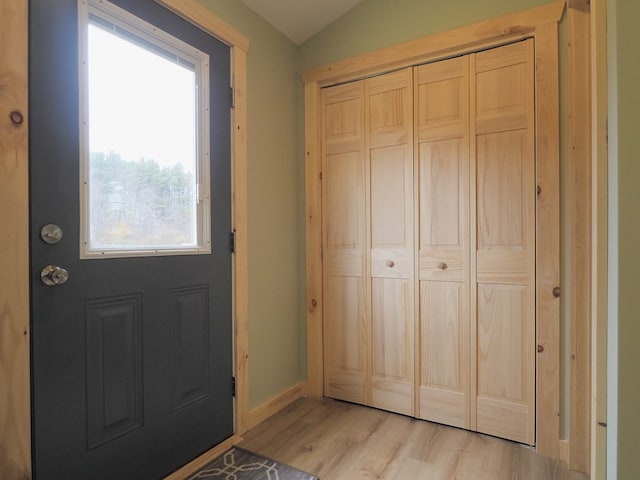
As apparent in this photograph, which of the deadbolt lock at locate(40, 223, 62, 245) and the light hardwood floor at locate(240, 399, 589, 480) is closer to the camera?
the deadbolt lock at locate(40, 223, 62, 245)

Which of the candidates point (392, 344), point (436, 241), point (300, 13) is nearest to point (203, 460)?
Result: point (392, 344)

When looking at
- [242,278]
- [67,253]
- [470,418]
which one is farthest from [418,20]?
[470,418]

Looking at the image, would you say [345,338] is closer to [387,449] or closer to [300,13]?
[387,449]

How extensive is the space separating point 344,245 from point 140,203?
1.27m

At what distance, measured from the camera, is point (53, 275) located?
120 centimetres

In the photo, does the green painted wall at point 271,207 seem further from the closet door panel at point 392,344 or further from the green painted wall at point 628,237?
the green painted wall at point 628,237

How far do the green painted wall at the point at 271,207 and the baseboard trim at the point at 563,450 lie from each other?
1466mm

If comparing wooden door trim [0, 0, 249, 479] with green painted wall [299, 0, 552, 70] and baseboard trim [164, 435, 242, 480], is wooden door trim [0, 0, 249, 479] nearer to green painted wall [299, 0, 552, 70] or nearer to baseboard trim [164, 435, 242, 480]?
baseboard trim [164, 435, 242, 480]

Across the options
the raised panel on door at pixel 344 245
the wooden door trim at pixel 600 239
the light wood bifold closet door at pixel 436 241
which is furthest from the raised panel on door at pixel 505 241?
the wooden door trim at pixel 600 239

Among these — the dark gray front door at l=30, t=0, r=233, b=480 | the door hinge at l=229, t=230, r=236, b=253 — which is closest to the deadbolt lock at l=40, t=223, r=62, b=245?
the dark gray front door at l=30, t=0, r=233, b=480

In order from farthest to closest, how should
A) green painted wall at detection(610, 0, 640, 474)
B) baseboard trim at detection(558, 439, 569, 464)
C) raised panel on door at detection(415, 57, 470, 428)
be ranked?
raised panel on door at detection(415, 57, 470, 428)
baseboard trim at detection(558, 439, 569, 464)
green painted wall at detection(610, 0, 640, 474)

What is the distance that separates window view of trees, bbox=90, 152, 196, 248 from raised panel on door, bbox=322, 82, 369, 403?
964 millimetres

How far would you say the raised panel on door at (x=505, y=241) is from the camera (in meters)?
1.81

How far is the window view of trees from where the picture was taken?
135 cm
